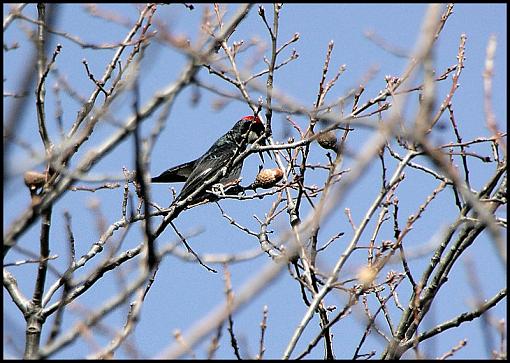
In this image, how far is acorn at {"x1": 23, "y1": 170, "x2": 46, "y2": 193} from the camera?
3869 mm

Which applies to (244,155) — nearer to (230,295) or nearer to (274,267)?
(230,295)

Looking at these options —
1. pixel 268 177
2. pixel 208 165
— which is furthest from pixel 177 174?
pixel 268 177

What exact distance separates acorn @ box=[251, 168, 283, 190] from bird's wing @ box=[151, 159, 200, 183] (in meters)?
2.57

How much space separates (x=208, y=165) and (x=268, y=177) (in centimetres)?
246

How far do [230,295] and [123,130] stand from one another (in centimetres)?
71

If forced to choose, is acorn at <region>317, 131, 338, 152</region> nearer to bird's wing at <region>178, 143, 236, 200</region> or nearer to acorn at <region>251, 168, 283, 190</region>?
acorn at <region>251, 168, 283, 190</region>

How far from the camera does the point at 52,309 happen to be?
4.47 meters

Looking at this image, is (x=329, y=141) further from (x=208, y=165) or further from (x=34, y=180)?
(x=208, y=165)

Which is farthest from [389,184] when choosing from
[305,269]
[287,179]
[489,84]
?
[287,179]

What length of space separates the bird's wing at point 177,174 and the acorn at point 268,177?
257 cm

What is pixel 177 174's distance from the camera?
855cm

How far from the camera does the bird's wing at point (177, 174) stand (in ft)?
27.5

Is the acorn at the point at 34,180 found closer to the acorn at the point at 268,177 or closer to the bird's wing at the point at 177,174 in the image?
the acorn at the point at 268,177

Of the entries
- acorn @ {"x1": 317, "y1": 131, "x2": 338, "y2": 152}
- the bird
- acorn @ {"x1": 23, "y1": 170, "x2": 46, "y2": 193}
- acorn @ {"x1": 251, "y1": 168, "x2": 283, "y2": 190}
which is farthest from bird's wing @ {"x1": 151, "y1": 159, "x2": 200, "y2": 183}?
acorn @ {"x1": 23, "y1": 170, "x2": 46, "y2": 193}
